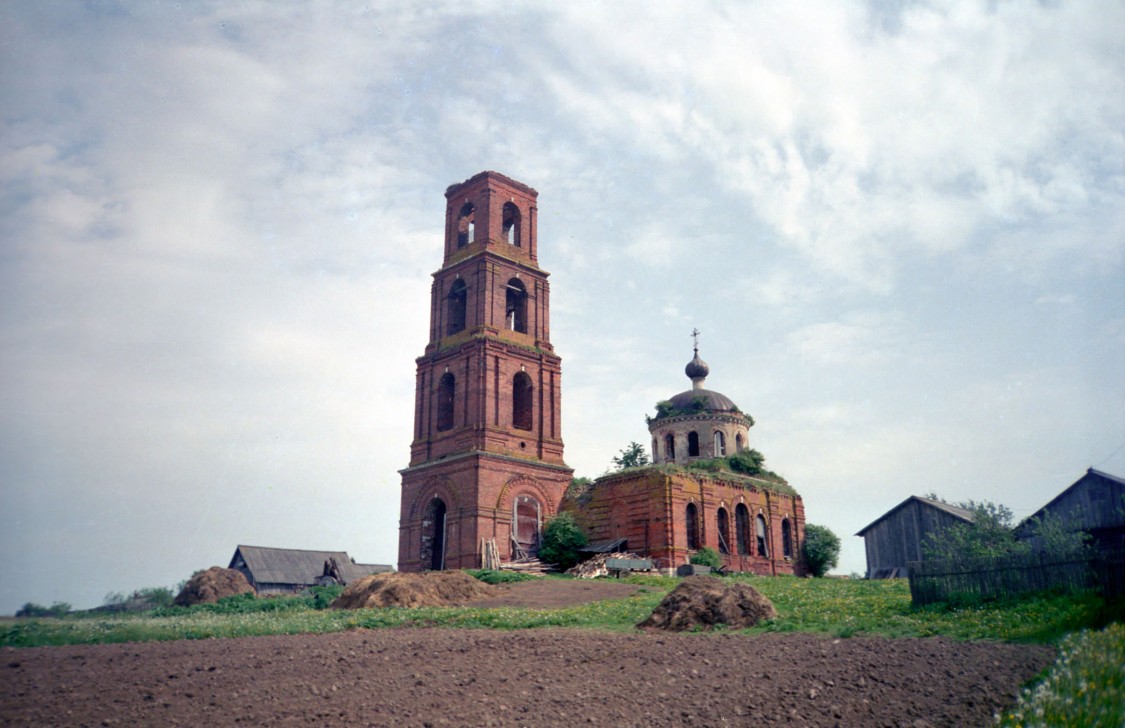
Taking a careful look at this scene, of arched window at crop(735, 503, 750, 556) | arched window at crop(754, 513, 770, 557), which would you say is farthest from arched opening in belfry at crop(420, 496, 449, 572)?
arched window at crop(754, 513, 770, 557)

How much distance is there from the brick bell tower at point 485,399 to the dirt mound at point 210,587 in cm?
726

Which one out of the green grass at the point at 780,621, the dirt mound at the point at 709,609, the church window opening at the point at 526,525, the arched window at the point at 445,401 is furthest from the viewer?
the arched window at the point at 445,401

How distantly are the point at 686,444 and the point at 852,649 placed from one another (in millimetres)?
35922

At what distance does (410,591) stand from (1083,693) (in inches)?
763

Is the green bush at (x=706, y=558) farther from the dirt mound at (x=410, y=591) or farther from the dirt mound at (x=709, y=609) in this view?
the dirt mound at (x=709, y=609)

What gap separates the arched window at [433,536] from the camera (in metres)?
36.8

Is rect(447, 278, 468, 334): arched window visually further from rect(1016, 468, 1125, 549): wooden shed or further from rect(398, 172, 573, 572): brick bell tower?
rect(1016, 468, 1125, 549): wooden shed

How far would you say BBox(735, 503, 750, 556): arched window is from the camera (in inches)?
1577

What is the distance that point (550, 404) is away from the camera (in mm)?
39000

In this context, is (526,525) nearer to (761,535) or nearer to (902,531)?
(761,535)

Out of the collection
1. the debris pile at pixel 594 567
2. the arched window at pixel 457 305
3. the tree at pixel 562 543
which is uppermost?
the arched window at pixel 457 305

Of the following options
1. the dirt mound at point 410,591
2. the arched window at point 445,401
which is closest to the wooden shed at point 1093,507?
the dirt mound at point 410,591

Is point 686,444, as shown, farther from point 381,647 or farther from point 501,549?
point 381,647

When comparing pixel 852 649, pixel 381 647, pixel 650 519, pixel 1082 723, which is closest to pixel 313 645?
pixel 381 647
